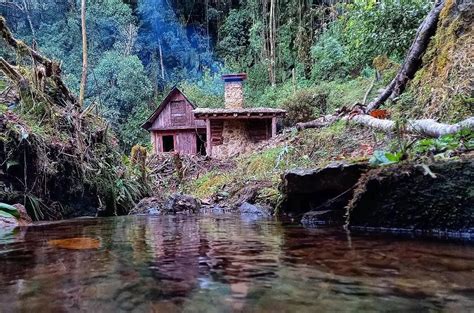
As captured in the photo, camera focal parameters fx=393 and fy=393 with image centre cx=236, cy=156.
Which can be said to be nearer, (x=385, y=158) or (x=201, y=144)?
(x=385, y=158)

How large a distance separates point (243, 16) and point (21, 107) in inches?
1179

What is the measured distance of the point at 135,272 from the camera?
1.87m

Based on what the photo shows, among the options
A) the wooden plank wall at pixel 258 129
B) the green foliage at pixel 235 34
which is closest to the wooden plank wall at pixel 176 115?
the wooden plank wall at pixel 258 129

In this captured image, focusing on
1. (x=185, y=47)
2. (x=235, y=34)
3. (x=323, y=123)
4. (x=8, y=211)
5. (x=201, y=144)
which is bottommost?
(x=8, y=211)

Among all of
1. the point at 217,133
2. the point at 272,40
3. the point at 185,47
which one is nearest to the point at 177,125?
the point at 217,133

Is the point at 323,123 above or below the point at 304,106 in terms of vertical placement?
below

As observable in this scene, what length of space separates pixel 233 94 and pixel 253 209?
562 inches

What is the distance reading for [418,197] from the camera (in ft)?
10.4

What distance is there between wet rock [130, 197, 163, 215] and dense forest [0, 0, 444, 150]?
44.2 feet

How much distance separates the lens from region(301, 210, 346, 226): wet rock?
4.16 meters

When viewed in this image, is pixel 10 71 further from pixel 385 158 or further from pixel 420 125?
pixel 420 125

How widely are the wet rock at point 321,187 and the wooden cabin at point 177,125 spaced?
19.4 meters

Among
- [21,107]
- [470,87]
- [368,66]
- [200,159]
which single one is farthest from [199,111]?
[470,87]

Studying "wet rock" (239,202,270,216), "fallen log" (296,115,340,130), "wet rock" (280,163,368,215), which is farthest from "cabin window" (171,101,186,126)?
"wet rock" (280,163,368,215)
